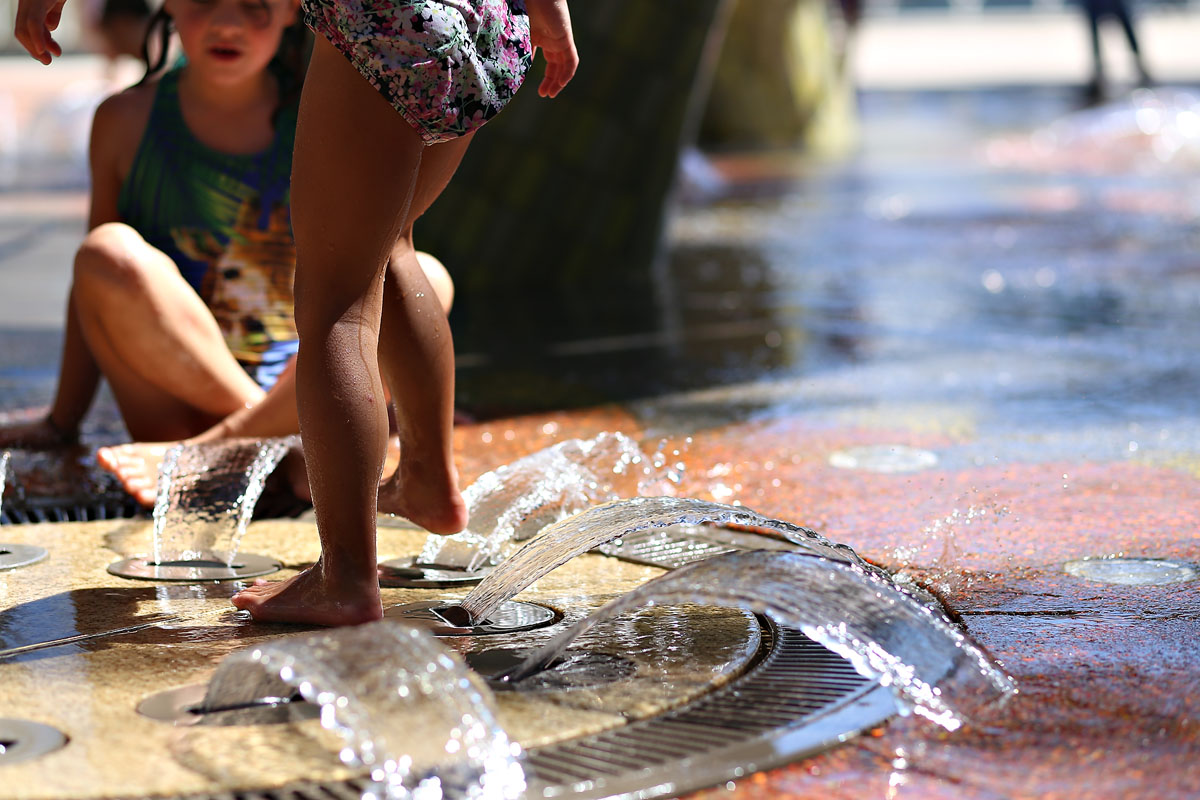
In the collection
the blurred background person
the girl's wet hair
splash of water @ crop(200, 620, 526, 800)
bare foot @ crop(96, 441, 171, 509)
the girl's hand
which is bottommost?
the blurred background person

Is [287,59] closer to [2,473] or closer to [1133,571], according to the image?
[2,473]

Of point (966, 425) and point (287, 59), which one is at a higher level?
point (287, 59)

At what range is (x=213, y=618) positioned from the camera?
2352mm

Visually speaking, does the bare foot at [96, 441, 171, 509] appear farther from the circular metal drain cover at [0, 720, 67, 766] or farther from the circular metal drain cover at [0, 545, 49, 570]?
the circular metal drain cover at [0, 720, 67, 766]

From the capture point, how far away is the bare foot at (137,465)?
296 centimetres

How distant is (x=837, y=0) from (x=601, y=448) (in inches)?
574

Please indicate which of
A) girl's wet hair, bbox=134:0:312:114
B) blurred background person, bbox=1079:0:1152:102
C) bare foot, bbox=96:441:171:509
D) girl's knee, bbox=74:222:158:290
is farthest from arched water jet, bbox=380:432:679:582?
blurred background person, bbox=1079:0:1152:102

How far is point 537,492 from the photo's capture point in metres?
2.96

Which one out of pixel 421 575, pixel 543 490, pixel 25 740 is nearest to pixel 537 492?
pixel 543 490

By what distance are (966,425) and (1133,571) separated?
1151 mm

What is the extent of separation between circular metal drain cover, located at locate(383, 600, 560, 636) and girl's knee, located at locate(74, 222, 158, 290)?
3.27 ft

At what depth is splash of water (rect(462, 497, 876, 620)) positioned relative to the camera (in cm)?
233

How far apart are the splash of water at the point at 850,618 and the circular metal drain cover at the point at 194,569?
28.8 inches

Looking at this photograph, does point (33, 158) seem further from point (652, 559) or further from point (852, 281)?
point (652, 559)
